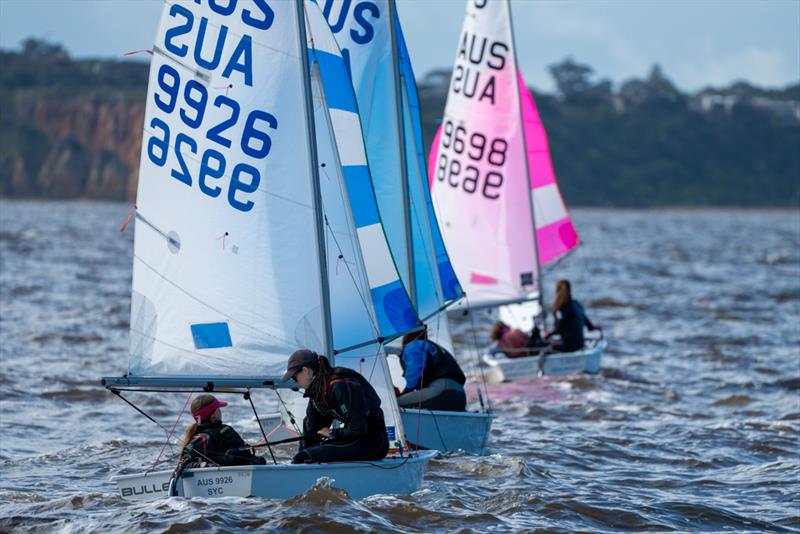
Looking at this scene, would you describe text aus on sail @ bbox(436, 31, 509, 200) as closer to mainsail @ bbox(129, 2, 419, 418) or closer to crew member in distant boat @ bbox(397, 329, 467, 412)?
crew member in distant boat @ bbox(397, 329, 467, 412)

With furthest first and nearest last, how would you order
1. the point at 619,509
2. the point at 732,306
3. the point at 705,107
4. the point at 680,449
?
the point at 705,107
the point at 732,306
the point at 680,449
the point at 619,509

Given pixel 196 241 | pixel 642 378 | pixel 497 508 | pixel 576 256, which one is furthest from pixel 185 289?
pixel 576 256

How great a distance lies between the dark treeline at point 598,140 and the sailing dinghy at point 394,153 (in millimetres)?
91702

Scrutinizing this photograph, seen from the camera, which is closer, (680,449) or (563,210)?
(680,449)

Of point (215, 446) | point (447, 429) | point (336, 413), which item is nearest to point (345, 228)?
point (336, 413)

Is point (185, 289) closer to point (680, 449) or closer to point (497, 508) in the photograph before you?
point (497, 508)

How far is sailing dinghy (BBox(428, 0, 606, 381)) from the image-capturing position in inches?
700

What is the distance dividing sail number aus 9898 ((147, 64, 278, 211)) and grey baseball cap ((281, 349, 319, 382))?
1.24 m

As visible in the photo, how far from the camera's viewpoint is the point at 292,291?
29.2ft

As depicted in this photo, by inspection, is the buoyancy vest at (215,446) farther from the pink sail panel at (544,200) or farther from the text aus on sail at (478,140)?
the pink sail panel at (544,200)

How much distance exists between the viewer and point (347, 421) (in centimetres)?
830

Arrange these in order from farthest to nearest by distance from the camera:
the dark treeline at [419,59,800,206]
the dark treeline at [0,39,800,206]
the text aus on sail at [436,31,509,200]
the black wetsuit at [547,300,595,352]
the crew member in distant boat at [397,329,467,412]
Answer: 1. the dark treeline at [419,59,800,206]
2. the dark treeline at [0,39,800,206]
3. the text aus on sail at [436,31,509,200]
4. the black wetsuit at [547,300,595,352]
5. the crew member in distant boat at [397,329,467,412]

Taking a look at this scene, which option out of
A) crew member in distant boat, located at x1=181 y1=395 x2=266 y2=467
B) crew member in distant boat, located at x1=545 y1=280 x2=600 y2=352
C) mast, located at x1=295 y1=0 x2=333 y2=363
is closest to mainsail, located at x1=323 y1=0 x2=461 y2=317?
mast, located at x1=295 y1=0 x2=333 y2=363

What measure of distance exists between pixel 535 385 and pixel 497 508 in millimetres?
6522
